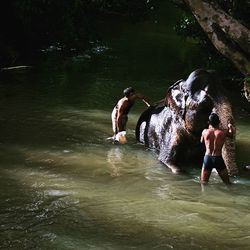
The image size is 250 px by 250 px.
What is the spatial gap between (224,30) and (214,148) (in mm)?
4638

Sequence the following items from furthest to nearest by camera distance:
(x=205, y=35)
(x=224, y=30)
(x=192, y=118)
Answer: (x=205, y=35) → (x=224, y=30) → (x=192, y=118)

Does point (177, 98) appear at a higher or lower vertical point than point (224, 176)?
higher

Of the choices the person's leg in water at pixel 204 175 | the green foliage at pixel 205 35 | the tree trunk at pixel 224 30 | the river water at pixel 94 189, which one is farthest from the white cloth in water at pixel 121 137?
the green foliage at pixel 205 35

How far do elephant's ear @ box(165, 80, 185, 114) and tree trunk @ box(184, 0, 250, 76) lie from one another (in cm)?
275

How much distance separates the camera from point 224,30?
1255 cm

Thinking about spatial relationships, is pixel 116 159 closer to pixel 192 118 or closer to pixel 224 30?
pixel 192 118

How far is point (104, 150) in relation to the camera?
1106 centimetres

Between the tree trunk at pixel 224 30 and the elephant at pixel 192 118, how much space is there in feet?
8.70

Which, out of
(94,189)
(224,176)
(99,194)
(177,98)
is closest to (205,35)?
(177,98)

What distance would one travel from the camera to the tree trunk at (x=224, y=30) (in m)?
12.4

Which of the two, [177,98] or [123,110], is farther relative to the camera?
[123,110]

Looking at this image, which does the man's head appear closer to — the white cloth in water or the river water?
the river water

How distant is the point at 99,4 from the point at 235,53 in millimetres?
8771

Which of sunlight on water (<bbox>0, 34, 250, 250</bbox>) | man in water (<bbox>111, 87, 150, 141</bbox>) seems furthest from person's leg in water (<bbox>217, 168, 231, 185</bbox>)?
man in water (<bbox>111, 87, 150, 141</bbox>)
